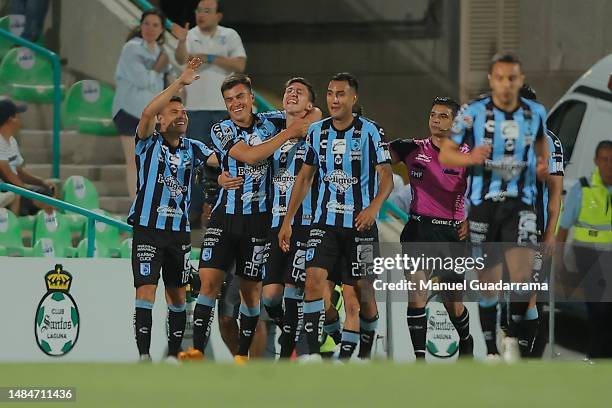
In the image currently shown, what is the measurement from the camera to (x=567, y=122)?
14156 mm

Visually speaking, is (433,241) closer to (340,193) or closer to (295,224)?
(340,193)

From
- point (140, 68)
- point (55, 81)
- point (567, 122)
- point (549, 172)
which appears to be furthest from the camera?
point (55, 81)

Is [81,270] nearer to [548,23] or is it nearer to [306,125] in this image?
[306,125]

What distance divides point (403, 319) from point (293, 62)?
5.82 metres

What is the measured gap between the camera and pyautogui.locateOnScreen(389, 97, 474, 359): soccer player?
1163 centimetres

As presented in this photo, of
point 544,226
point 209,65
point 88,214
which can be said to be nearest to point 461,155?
point 544,226

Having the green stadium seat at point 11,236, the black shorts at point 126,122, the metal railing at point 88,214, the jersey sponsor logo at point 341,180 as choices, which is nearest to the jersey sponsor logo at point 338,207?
the jersey sponsor logo at point 341,180

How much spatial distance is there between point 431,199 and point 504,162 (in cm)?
150

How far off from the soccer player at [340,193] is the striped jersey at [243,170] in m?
0.36

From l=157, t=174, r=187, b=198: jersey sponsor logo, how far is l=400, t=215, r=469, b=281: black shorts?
5.66 ft

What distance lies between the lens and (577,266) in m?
12.9

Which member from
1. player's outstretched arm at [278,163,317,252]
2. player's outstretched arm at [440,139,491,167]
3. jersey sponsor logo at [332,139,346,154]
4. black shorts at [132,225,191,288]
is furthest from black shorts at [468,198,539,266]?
black shorts at [132,225,191,288]

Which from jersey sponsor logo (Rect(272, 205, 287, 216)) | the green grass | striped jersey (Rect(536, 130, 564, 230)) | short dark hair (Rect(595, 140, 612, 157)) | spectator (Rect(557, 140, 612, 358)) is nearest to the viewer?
the green grass

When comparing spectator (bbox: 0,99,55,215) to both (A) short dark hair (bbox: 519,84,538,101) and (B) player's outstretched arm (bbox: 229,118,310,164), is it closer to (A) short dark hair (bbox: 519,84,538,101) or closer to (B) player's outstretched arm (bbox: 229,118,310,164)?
(B) player's outstretched arm (bbox: 229,118,310,164)
